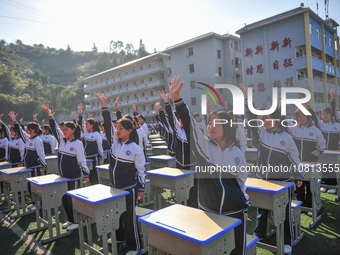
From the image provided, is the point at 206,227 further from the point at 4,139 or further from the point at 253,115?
the point at 4,139

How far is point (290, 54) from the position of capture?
22.9m

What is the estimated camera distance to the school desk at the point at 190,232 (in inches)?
76.3

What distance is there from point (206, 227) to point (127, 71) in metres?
43.2

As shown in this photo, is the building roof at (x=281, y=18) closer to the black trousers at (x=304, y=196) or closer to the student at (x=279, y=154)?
the black trousers at (x=304, y=196)

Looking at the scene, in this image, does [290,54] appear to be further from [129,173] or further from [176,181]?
[129,173]

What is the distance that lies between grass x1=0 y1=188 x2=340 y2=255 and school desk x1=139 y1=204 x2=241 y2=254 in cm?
189

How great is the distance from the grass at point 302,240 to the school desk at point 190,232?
1893 mm

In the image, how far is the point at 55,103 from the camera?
214 feet

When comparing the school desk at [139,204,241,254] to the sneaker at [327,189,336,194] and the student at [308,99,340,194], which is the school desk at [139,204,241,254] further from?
the student at [308,99,340,194]

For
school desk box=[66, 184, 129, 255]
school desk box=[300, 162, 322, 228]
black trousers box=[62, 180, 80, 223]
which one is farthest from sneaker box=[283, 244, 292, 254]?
black trousers box=[62, 180, 80, 223]

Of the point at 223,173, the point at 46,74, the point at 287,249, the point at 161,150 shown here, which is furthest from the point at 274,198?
the point at 46,74

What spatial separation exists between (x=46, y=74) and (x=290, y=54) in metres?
83.5

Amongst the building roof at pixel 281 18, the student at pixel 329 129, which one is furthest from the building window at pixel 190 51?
the student at pixel 329 129

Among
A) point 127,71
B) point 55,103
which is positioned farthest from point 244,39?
point 55,103
